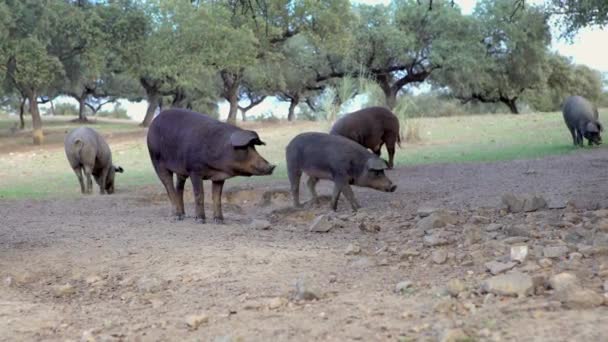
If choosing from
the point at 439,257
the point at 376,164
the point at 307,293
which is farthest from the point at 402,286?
the point at 376,164

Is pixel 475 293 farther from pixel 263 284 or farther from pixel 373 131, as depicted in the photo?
pixel 373 131

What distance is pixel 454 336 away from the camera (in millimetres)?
3428

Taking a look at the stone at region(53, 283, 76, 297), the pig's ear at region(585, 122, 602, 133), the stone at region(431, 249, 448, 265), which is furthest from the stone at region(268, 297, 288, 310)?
the pig's ear at region(585, 122, 602, 133)

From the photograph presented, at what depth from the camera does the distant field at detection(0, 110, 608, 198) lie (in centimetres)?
1630

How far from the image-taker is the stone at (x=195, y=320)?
14.0 ft

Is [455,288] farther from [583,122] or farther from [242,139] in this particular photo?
[583,122]

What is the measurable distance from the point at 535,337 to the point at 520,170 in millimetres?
9349

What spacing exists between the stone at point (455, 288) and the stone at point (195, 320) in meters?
1.51

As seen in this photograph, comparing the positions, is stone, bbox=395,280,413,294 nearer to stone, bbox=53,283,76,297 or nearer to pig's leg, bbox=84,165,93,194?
stone, bbox=53,283,76,297

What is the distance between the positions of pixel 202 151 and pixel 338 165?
2121 millimetres

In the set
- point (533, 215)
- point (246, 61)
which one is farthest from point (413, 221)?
point (246, 61)

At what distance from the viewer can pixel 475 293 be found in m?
4.27

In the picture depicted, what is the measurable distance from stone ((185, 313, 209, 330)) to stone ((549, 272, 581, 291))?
2.09 m

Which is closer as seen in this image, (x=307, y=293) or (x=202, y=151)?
(x=307, y=293)
